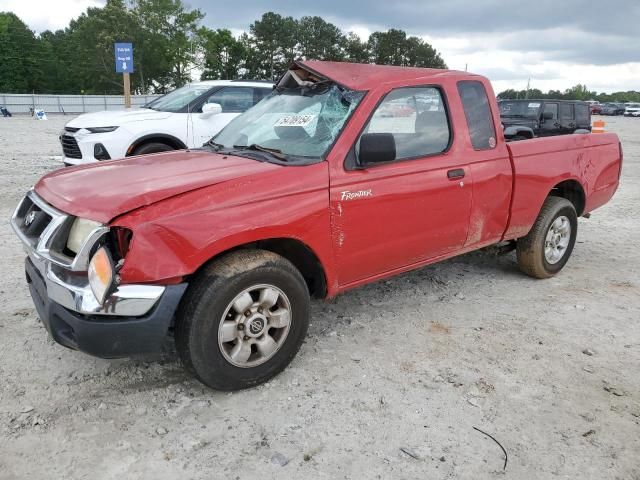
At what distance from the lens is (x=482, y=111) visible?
4.16 m

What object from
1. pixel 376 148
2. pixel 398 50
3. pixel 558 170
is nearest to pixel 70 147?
pixel 376 148

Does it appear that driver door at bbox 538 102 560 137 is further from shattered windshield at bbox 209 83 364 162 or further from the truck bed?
shattered windshield at bbox 209 83 364 162

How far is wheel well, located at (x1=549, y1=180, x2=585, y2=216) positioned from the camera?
5.01 meters

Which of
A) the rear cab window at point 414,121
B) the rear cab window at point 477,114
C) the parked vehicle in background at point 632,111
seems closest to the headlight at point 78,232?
the rear cab window at point 414,121

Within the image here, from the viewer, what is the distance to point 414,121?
3766 mm

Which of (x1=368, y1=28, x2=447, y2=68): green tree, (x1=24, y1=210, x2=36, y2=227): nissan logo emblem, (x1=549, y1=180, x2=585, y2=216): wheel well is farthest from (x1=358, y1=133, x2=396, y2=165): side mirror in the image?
(x1=368, y1=28, x2=447, y2=68): green tree

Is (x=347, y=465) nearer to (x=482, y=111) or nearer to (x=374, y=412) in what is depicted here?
(x=374, y=412)

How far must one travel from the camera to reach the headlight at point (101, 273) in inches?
100

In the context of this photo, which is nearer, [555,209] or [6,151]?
[555,209]

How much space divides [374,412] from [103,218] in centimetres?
177

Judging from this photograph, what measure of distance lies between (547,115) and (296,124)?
13.1 m

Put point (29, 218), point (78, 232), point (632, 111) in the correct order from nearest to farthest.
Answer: point (78, 232) < point (29, 218) < point (632, 111)

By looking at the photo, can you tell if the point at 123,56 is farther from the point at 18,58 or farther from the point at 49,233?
the point at 18,58

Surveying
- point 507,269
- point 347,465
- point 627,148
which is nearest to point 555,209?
point 507,269
